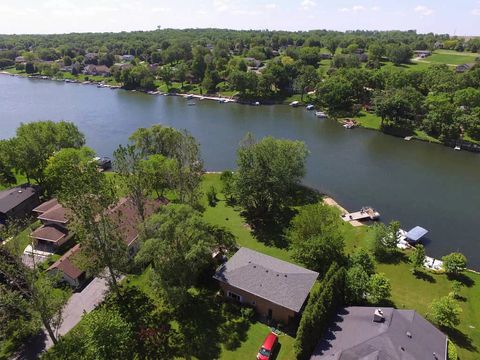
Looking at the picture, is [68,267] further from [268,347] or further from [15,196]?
[268,347]

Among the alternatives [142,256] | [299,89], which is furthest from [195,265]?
[299,89]

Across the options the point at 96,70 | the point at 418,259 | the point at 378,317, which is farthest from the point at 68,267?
the point at 96,70

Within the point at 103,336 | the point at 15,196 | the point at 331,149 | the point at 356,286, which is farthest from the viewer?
the point at 331,149

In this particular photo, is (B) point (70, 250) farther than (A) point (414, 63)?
No

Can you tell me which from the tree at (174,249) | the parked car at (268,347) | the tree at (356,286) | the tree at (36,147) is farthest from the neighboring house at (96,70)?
the parked car at (268,347)

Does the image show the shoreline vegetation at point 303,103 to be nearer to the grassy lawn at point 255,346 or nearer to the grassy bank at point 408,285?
the grassy bank at point 408,285

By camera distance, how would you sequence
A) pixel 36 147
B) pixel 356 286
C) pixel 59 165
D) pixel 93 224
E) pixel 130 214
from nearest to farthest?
1. pixel 93 224
2. pixel 356 286
3. pixel 130 214
4. pixel 59 165
5. pixel 36 147

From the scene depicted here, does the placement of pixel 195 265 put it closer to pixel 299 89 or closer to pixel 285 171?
pixel 285 171
